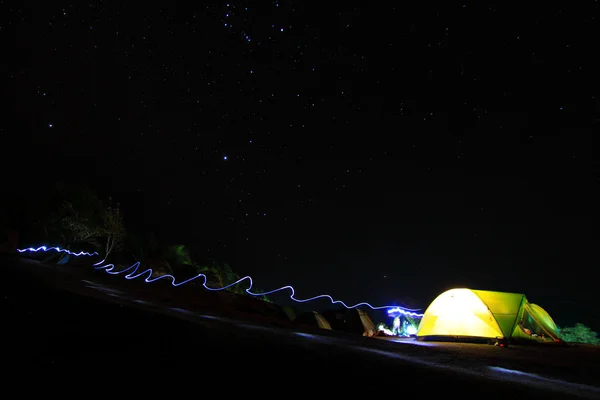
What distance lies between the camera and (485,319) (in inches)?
453

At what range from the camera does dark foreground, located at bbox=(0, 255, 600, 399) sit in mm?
3473

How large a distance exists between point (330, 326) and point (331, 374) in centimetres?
1174

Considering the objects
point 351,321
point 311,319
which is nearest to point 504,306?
point 351,321

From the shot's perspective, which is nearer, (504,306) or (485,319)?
(485,319)

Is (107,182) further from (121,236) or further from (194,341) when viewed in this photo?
(194,341)

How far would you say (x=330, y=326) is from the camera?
1560cm

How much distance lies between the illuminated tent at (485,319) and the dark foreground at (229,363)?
3697 mm

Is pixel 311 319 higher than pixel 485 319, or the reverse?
pixel 485 319

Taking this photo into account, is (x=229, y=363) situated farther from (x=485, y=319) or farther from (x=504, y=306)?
(x=504, y=306)

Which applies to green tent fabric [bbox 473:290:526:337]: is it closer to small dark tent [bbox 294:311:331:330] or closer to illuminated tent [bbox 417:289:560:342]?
illuminated tent [bbox 417:289:560:342]

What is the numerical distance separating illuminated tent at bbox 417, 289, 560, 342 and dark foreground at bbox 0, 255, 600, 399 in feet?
12.1

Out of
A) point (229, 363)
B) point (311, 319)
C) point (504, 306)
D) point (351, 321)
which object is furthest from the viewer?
point (351, 321)

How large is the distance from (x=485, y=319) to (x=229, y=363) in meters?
10.2

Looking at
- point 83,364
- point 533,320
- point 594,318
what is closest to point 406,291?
point 594,318
